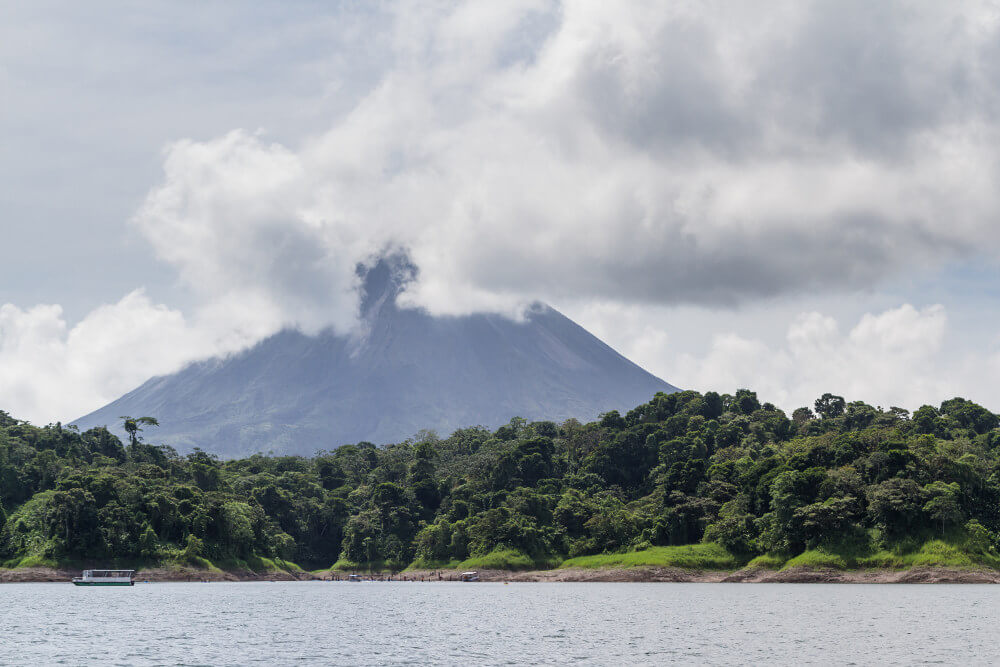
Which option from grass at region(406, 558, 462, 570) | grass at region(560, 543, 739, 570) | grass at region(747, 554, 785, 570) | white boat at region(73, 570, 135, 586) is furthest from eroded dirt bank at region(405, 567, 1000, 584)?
white boat at region(73, 570, 135, 586)

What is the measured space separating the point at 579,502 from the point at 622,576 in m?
21.4

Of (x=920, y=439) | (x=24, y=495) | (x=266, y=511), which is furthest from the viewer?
(x=266, y=511)

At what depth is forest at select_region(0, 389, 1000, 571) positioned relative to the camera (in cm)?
11806

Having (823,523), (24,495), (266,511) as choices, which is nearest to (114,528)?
(24,495)

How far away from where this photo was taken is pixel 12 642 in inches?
2057

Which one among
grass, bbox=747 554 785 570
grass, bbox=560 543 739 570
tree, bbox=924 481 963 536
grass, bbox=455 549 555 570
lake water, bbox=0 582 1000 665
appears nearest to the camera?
lake water, bbox=0 582 1000 665

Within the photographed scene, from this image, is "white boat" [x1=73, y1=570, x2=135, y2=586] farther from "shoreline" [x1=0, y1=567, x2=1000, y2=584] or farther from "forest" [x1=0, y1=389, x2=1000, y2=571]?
"forest" [x1=0, y1=389, x2=1000, y2=571]

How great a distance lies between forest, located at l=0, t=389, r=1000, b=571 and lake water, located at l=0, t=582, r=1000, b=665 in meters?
20.2

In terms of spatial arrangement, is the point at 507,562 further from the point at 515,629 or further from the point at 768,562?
the point at 515,629

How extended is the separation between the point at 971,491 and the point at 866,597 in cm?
3981

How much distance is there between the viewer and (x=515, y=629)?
6175 cm

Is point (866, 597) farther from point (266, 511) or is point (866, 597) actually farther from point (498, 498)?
point (266, 511)

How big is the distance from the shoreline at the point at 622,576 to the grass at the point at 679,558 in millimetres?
804

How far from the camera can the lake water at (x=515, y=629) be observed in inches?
1845
